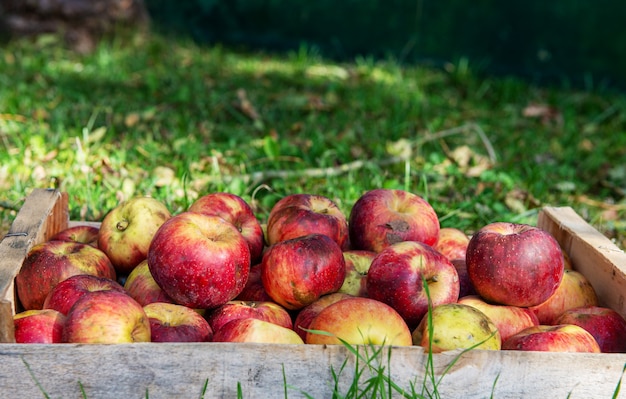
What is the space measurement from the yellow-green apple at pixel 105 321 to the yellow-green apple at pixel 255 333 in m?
0.20

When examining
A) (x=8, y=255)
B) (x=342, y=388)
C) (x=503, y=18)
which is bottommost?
(x=342, y=388)

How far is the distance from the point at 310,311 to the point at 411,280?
297 millimetres

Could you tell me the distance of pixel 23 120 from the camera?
458 centimetres

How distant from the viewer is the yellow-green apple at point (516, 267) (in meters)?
2.15

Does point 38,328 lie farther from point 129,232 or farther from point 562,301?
point 562,301

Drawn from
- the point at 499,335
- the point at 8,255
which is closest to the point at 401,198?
the point at 499,335

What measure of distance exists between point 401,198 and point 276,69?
4095 mm

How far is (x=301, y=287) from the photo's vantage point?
215 centimetres

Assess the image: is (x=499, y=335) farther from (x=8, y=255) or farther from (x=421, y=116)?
(x=421, y=116)

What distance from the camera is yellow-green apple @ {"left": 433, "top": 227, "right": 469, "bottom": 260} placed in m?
2.60

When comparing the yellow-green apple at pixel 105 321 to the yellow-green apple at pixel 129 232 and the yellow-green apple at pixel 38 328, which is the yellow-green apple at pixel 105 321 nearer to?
the yellow-green apple at pixel 38 328

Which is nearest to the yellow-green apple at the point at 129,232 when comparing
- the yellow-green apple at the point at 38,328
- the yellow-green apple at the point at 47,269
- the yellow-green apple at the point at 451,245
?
the yellow-green apple at the point at 47,269

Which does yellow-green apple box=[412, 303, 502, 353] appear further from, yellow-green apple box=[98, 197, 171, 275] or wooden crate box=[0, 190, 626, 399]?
yellow-green apple box=[98, 197, 171, 275]

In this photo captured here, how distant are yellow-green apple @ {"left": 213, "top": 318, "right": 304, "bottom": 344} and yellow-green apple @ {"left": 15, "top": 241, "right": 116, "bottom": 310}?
56 centimetres
